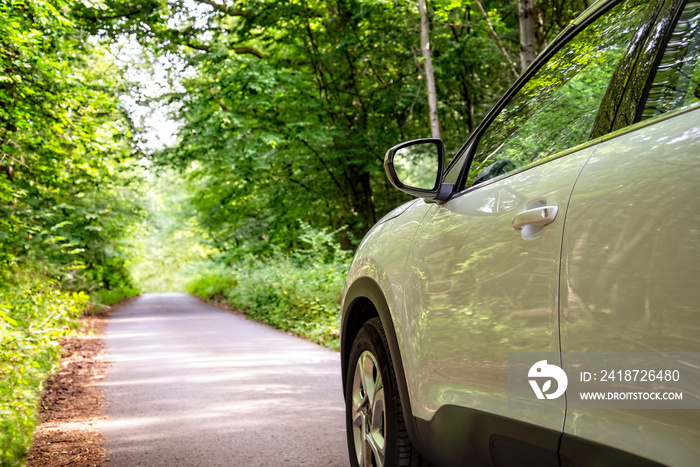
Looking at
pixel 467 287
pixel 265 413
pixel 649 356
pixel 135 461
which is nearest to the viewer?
pixel 649 356

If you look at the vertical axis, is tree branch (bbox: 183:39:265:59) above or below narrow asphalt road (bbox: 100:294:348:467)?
above

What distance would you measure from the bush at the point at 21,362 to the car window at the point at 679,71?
14.0ft

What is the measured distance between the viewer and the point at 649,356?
1440 millimetres

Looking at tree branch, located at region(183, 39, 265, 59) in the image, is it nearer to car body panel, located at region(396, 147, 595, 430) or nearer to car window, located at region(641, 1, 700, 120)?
car body panel, located at region(396, 147, 595, 430)

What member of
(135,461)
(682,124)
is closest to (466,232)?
(682,124)

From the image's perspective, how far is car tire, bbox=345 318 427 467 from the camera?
9.55 feet

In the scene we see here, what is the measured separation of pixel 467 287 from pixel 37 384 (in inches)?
222

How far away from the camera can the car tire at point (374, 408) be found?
2910mm

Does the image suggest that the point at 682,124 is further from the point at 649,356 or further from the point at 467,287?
the point at 467,287

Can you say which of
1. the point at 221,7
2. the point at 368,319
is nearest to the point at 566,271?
the point at 368,319

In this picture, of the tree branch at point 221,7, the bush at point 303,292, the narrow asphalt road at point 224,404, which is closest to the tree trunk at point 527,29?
the narrow asphalt road at point 224,404

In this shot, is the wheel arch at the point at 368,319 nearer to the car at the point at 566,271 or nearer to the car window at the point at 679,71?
the car at the point at 566,271

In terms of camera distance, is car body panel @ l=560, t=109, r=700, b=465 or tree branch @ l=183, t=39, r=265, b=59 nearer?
car body panel @ l=560, t=109, r=700, b=465

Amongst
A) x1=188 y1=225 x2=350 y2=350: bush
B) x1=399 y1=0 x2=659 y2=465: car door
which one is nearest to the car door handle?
x1=399 y1=0 x2=659 y2=465: car door
